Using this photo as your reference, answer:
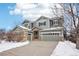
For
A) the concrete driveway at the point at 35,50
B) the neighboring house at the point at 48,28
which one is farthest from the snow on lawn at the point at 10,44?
the neighboring house at the point at 48,28

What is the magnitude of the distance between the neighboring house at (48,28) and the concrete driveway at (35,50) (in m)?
0.07

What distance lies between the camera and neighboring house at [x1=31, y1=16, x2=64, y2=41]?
2311 mm

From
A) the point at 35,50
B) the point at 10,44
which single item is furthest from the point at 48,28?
the point at 10,44

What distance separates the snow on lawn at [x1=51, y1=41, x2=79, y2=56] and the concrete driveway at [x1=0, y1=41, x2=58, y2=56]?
0.06 metres

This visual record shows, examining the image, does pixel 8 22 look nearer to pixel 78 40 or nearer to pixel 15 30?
pixel 15 30

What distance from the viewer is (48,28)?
231 centimetres

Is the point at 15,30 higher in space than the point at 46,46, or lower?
higher

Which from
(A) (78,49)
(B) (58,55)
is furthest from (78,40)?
(B) (58,55)

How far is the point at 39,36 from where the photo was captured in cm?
235

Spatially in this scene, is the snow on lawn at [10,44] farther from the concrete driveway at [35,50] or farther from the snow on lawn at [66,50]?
the snow on lawn at [66,50]

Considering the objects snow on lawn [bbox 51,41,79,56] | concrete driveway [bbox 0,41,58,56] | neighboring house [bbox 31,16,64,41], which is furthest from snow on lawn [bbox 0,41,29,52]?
snow on lawn [bbox 51,41,79,56]

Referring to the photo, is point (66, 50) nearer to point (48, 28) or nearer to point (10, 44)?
point (48, 28)

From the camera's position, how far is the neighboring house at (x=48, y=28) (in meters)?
2.31

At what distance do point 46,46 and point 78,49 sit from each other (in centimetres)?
36
